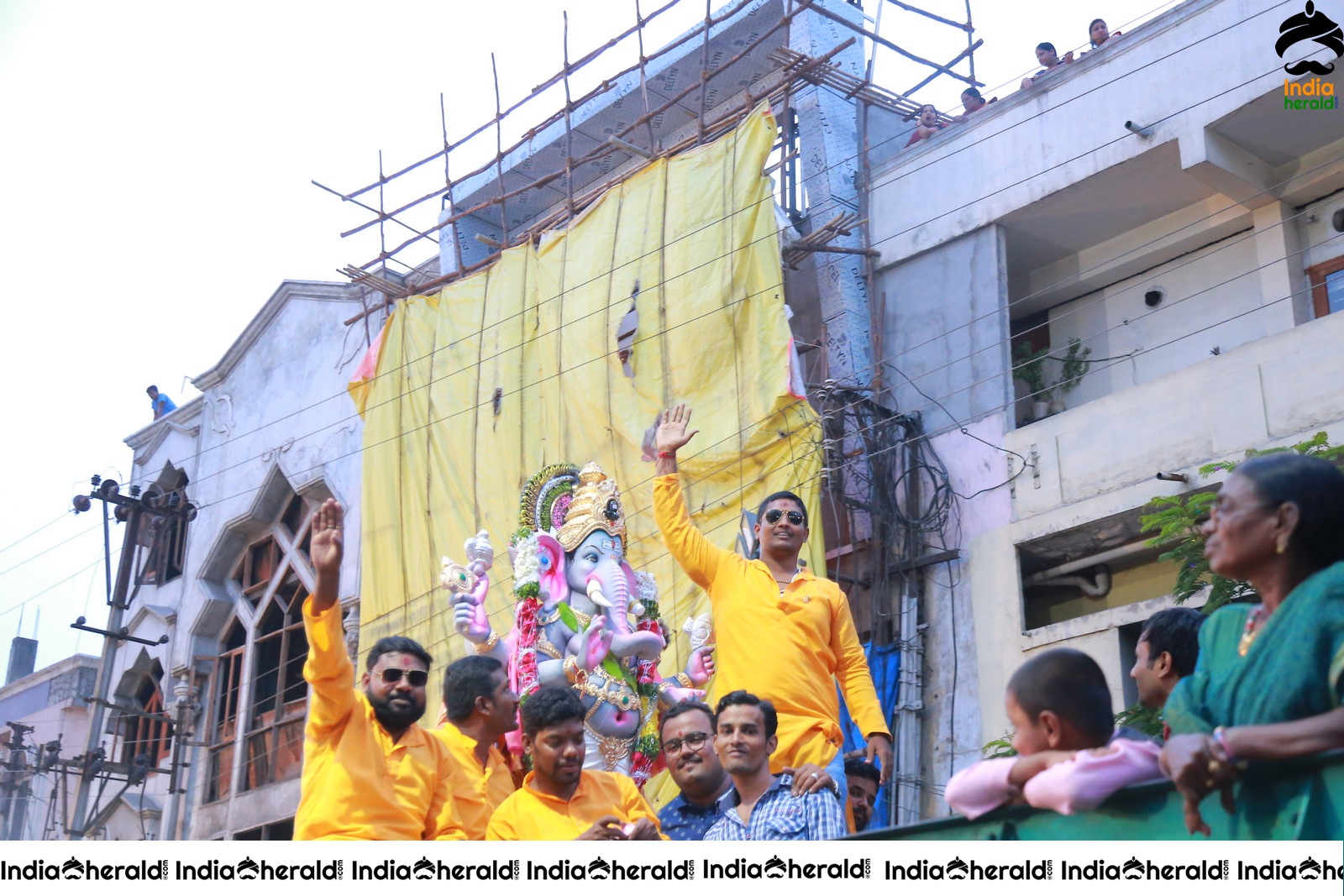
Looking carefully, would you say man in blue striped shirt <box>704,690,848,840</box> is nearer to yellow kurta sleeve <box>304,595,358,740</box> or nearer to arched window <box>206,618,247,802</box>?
yellow kurta sleeve <box>304,595,358,740</box>

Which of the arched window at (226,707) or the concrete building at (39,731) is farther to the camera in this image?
the concrete building at (39,731)

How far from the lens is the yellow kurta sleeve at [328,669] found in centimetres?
472

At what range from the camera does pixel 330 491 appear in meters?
19.5

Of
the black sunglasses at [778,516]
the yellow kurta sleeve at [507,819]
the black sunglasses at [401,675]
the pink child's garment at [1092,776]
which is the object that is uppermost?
the black sunglasses at [778,516]

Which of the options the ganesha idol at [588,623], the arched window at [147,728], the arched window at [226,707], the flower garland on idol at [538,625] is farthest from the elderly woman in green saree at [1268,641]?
the arched window at [147,728]

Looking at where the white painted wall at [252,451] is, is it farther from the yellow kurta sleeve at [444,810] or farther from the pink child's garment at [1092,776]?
the pink child's garment at [1092,776]

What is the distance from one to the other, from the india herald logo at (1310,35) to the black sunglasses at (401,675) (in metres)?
→ 9.59

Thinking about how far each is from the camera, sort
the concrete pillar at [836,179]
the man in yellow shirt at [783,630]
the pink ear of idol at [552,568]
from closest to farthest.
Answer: the man in yellow shirt at [783,630]
the pink ear of idol at [552,568]
the concrete pillar at [836,179]

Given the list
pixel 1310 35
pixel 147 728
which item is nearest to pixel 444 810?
pixel 1310 35

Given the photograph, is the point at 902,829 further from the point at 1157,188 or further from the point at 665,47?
the point at 665,47

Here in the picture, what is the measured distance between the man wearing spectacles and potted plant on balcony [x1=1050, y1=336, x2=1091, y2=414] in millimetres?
9079

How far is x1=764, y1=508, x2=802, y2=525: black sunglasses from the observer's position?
6926mm

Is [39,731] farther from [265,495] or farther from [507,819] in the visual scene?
[507,819]

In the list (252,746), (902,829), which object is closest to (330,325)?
(252,746)
